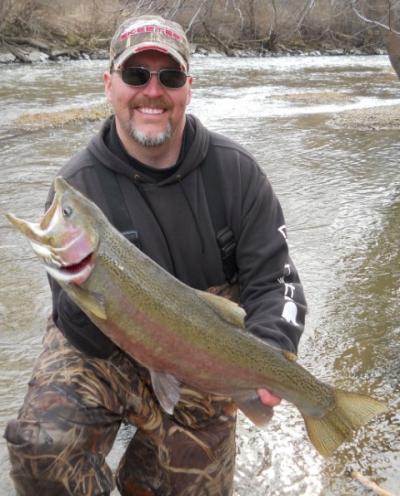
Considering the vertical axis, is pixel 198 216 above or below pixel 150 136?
below

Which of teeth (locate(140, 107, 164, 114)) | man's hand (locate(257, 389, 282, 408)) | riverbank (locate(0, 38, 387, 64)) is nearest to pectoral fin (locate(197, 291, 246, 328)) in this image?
man's hand (locate(257, 389, 282, 408))

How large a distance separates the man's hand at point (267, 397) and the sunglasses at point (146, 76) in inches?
59.4

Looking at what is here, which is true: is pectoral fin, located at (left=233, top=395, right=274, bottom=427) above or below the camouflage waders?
above

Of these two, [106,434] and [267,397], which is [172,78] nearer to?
[267,397]

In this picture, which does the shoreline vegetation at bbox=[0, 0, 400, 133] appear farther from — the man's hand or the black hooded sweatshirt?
the man's hand

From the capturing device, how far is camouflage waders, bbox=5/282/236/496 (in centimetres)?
267

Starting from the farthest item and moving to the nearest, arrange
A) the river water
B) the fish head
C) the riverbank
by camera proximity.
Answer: the riverbank
the river water
the fish head

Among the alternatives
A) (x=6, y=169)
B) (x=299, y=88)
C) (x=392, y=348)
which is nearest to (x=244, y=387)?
(x=392, y=348)

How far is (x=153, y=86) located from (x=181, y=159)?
373mm

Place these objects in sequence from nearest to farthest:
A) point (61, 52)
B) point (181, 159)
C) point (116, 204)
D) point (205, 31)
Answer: point (116, 204)
point (181, 159)
point (61, 52)
point (205, 31)

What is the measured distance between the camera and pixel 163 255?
310cm

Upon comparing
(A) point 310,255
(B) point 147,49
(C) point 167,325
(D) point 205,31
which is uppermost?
(B) point 147,49

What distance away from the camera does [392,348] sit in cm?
445

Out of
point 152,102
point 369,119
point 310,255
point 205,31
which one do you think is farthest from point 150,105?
point 205,31
